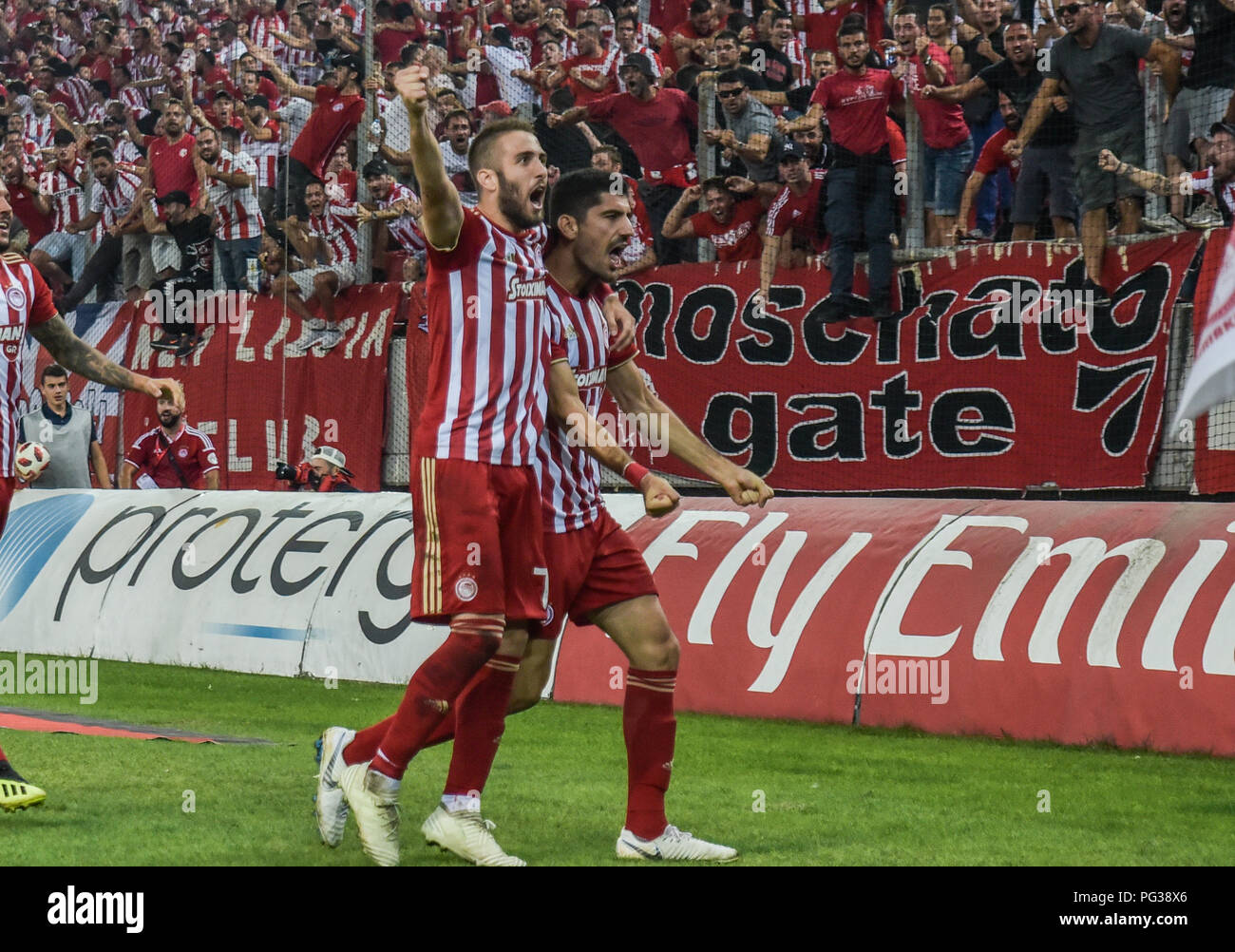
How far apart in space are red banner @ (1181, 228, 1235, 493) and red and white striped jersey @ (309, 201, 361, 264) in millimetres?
7916

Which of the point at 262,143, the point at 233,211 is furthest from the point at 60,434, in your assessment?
the point at 262,143

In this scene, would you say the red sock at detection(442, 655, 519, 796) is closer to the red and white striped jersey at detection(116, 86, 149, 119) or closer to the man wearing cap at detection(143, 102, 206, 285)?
the man wearing cap at detection(143, 102, 206, 285)

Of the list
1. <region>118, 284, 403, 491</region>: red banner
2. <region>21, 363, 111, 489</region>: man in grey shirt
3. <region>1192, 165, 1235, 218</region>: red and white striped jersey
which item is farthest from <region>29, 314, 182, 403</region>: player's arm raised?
<region>118, 284, 403, 491</region>: red banner

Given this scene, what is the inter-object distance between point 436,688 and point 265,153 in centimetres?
1282

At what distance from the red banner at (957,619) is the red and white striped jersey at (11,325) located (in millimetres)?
4161

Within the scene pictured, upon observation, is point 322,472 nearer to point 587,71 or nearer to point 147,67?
point 587,71

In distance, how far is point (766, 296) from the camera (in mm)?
12273

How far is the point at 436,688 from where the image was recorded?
4.96 m

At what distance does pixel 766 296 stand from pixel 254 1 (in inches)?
383

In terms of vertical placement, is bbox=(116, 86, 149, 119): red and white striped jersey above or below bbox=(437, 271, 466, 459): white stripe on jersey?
above

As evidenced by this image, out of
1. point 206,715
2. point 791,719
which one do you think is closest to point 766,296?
point 791,719

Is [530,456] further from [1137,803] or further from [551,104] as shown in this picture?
[551,104]

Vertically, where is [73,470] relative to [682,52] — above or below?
below

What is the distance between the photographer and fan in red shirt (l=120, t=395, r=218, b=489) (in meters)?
13.9
